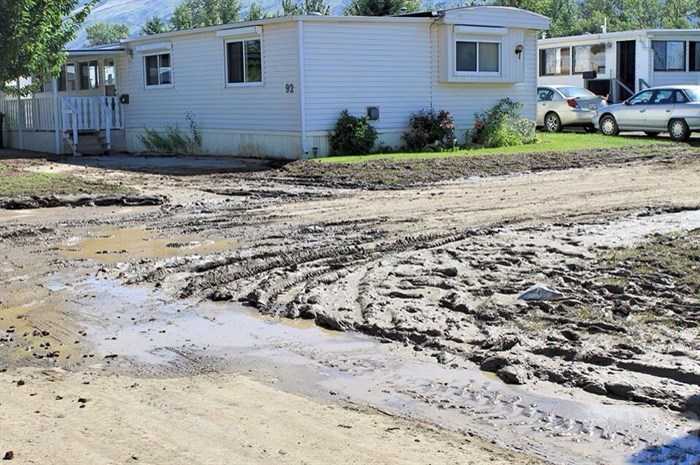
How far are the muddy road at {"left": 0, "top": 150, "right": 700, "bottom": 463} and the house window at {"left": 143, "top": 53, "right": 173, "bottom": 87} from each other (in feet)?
40.5

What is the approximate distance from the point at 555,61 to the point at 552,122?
762cm

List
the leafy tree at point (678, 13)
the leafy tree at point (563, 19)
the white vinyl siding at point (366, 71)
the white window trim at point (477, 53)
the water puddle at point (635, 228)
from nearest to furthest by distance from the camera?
the water puddle at point (635, 228) < the white vinyl siding at point (366, 71) < the white window trim at point (477, 53) < the leafy tree at point (563, 19) < the leafy tree at point (678, 13)

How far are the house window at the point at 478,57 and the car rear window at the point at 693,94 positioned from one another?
5282 mm

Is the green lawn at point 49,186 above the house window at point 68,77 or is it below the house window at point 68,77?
below

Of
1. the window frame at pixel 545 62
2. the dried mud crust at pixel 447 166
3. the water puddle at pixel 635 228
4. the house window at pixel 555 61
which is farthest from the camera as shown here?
the house window at pixel 555 61

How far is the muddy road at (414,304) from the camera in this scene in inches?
250

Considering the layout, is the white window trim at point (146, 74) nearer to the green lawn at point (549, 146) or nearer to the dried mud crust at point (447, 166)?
the green lawn at point (549, 146)

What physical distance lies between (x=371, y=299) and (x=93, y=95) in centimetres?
2454

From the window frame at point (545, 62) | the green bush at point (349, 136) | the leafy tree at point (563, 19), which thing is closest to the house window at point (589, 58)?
the window frame at point (545, 62)

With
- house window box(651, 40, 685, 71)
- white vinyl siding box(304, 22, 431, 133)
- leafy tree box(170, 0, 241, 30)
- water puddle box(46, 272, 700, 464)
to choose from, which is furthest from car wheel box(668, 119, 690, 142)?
leafy tree box(170, 0, 241, 30)

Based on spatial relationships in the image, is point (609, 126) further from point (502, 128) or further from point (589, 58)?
point (589, 58)

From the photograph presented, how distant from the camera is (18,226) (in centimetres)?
1402

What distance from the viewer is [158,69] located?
28281 millimetres

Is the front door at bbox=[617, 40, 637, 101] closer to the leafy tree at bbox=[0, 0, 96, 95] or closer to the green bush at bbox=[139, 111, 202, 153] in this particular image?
the green bush at bbox=[139, 111, 202, 153]
